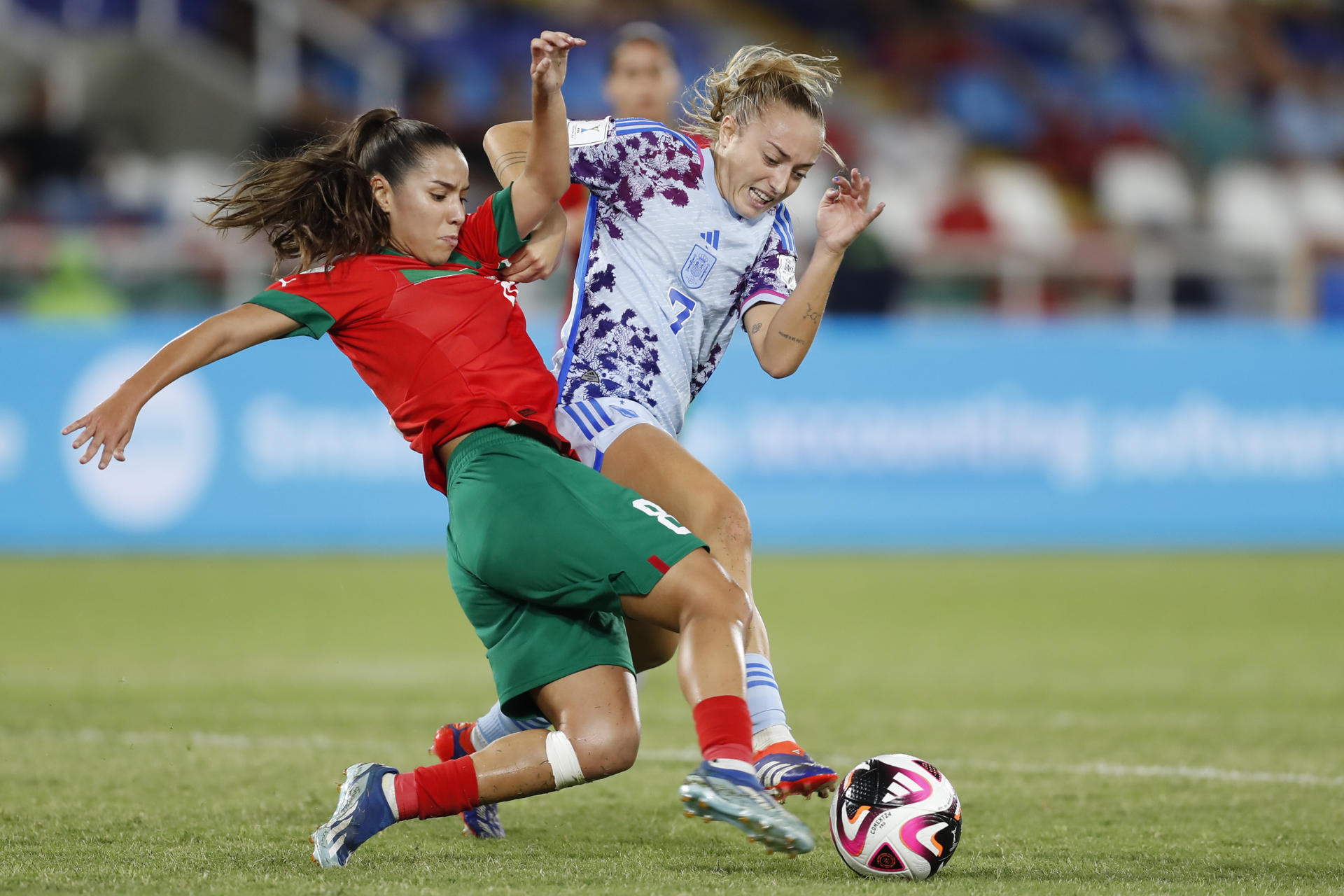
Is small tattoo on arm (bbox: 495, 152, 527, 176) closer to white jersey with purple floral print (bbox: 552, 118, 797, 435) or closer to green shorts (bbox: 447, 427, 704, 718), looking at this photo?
white jersey with purple floral print (bbox: 552, 118, 797, 435)

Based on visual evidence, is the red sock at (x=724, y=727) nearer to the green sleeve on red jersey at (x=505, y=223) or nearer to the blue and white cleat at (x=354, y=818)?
the blue and white cleat at (x=354, y=818)

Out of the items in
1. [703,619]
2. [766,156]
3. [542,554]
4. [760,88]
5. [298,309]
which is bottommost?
[703,619]

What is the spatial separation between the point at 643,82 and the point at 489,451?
2.87 metres

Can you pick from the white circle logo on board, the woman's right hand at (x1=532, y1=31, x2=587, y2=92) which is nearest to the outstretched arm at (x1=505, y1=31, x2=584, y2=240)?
the woman's right hand at (x1=532, y1=31, x2=587, y2=92)

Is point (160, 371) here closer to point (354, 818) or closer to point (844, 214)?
point (354, 818)

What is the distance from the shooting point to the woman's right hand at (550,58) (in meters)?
3.96

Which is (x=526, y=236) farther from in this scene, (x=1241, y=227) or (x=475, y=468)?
(x=1241, y=227)

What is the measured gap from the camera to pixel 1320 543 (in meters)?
13.1

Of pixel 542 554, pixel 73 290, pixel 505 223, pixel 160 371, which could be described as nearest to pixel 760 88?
pixel 505 223

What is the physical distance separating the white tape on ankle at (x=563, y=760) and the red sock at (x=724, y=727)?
39cm

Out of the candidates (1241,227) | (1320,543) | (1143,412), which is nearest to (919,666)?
(1143,412)

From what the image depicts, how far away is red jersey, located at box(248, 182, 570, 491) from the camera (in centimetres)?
399

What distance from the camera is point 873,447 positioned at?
1275 cm

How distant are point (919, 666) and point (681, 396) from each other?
3.75 m
